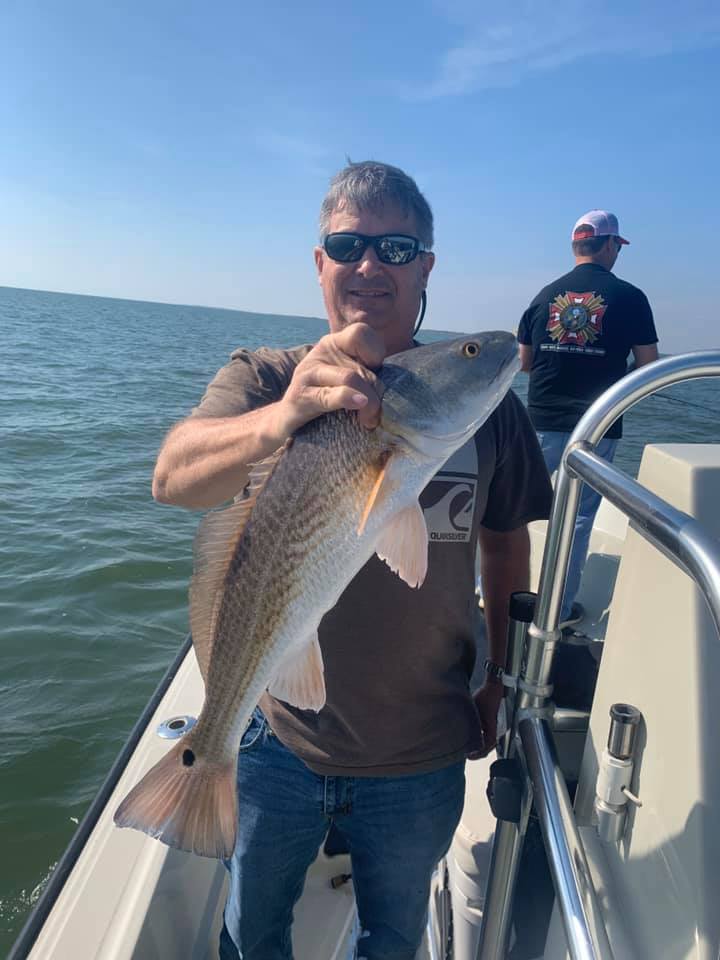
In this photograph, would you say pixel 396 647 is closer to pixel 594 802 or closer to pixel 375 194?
pixel 594 802

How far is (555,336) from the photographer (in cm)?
533

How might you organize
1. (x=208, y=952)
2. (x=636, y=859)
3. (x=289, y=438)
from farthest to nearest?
(x=208, y=952) < (x=289, y=438) < (x=636, y=859)

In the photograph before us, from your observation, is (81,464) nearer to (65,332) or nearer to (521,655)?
(521,655)

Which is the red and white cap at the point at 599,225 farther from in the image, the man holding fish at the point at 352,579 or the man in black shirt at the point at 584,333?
the man holding fish at the point at 352,579

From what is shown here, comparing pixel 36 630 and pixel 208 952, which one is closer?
pixel 208 952

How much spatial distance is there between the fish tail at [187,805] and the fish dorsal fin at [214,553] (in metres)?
0.28

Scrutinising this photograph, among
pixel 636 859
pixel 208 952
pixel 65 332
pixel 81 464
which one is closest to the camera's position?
pixel 636 859

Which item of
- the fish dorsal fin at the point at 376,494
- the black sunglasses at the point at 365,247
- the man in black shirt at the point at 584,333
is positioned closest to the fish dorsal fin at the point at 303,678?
the fish dorsal fin at the point at 376,494

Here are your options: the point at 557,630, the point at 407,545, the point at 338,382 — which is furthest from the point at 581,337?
the point at 338,382

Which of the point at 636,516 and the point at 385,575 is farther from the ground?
the point at 636,516

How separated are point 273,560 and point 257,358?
0.80 metres

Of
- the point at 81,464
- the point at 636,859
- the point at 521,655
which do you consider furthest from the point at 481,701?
the point at 81,464

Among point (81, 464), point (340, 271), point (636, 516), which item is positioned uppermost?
point (340, 271)

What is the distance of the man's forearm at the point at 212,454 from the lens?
5.86ft
